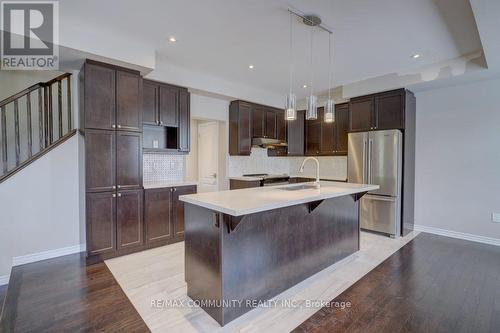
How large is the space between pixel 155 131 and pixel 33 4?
213cm

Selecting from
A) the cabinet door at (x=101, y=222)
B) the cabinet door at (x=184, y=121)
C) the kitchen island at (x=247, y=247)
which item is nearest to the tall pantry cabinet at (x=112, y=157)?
the cabinet door at (x=101, y=222)

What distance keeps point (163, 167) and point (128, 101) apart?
52.5 inches

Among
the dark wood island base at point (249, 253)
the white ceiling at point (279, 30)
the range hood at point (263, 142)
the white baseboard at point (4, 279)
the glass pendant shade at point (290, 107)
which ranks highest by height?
the white ceiling at point (279, 30)

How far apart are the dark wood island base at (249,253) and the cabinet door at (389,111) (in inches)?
95.2

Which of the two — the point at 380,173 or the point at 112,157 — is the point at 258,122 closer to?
the point at 380,173

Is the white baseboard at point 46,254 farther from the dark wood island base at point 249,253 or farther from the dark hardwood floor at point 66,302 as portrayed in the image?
the dark wood island base at point 249,253

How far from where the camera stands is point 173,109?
4.11m

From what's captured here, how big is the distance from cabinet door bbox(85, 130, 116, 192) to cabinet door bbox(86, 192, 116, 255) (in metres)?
0.13

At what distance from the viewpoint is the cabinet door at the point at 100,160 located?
3146 mm

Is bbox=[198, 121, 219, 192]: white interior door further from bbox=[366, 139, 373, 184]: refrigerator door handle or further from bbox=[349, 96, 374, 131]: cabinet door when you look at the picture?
bbox=[366, 139, 373, 184]: refrigerator door handle

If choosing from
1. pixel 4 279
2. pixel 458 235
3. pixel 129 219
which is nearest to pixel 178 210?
pixel 129 219

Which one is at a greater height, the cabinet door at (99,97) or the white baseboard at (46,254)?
the cabinet door at (99,97)

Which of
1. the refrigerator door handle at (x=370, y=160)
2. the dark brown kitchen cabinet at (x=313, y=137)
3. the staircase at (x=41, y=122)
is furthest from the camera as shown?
the dark brown kitchen cabinet at (x=313, y=137)

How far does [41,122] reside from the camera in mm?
3443
